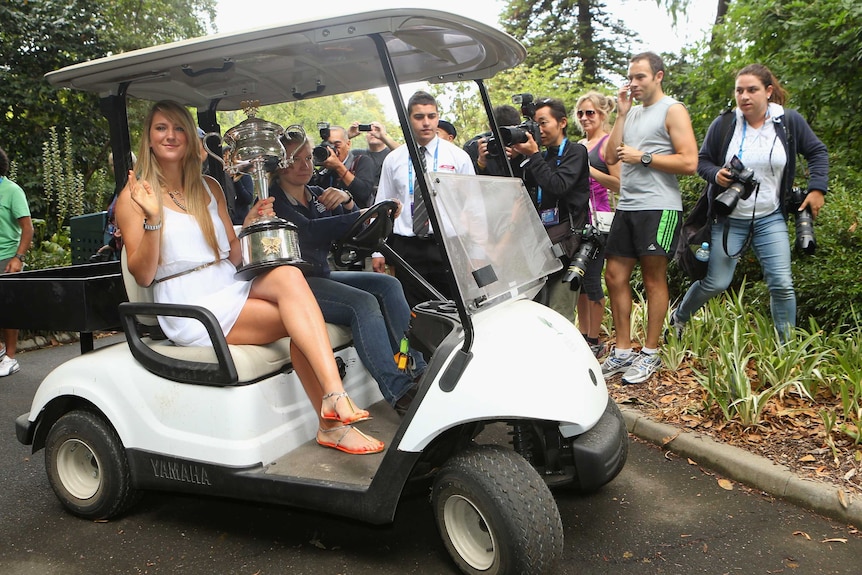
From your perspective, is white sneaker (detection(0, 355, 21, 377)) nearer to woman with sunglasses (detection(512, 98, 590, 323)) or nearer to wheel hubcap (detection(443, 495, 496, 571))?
woman with sunglasses (detection(512, 98, 590, 323))

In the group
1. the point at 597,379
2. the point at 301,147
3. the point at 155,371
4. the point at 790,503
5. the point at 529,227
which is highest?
the point at 301,147

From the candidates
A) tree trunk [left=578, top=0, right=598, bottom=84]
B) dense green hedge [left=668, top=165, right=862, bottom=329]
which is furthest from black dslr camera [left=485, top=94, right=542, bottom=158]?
tree trunk [left=578, top=0, right=598, bottom=84]

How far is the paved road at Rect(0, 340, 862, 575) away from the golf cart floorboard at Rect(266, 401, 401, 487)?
32 cm

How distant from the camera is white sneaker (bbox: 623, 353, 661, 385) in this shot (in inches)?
163

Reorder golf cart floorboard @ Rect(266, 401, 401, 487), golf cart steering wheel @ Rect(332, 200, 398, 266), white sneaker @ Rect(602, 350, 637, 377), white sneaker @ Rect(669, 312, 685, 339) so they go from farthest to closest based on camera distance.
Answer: white sneaker @ Rect(669, 312, 685, 339), white sneaker @ Rect(602, 350, 637, 377), golf cart steering wheel @ Rect(332, 200, 398, 266), golf cart floorboard @ Rect(266, 401, 401, 487)

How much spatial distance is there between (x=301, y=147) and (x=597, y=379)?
166 centimetres

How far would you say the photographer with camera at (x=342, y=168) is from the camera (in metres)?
3.77

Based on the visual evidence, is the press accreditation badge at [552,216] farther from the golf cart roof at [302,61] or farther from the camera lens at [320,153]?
the camera lens at [320,153]

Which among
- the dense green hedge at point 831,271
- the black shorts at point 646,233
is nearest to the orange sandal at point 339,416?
the black shorts at point 646,233

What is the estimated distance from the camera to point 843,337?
4262mm

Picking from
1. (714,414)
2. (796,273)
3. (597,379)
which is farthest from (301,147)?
(796,273)

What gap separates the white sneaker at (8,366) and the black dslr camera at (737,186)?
4959 millimetres

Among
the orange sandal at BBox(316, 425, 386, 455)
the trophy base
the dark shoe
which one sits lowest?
the orange sandal at BBox(316, 425, 386, 455)

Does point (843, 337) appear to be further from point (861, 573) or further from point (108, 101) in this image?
point (108, 101)
